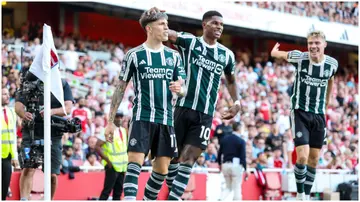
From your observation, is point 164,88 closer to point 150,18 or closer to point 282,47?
point 150,18

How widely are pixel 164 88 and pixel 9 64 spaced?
11337 mm

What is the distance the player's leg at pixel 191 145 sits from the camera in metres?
11.7

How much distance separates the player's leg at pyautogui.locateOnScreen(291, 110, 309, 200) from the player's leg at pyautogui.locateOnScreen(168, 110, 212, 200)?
2325mm

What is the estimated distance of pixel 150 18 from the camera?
1143cm

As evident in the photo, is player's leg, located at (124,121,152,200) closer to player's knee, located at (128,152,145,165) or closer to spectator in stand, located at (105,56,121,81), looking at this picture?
player's knee, located at (128,152,145,165)

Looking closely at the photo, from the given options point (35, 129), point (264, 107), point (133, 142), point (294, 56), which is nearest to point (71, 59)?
point (264, 107)

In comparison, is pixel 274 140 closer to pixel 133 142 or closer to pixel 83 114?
pixel 83 114

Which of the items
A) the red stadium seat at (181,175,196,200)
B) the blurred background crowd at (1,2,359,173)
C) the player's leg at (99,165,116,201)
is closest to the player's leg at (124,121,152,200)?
the blurred background crowd at (1,2,359,173)

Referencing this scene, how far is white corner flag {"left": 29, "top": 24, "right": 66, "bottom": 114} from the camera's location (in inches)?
479

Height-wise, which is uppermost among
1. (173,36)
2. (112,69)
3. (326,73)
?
(112,69)

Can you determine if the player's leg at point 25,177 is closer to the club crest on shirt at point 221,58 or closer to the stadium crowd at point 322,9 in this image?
the club crest on shirt at point 221,58

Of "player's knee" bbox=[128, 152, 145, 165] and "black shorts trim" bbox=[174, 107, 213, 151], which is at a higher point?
"black shorts trim" bbox=[174, 107, 213, 151]

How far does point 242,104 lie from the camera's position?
88.0 ft

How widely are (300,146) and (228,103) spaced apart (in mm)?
12351
